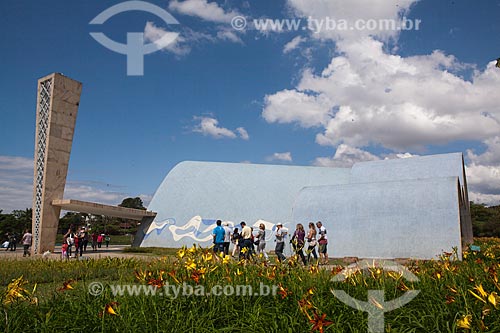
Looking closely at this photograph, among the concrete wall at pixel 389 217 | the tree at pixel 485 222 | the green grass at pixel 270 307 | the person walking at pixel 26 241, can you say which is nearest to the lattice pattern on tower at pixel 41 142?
the person walking at pixel 26 241

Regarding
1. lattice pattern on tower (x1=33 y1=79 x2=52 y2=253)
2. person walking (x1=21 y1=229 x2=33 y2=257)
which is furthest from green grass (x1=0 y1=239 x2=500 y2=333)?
lattice pattern on tower (x1=33 y1=79 x2=52 y2=253)

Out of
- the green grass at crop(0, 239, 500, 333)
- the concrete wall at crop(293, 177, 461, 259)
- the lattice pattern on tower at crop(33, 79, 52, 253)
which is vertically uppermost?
the lattice pattern on tower at crop(33, 79, 52, 253)

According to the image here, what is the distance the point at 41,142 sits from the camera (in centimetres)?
1848

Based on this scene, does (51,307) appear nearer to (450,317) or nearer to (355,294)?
(355,294)

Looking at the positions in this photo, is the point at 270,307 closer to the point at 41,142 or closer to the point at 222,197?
the point at 41,142

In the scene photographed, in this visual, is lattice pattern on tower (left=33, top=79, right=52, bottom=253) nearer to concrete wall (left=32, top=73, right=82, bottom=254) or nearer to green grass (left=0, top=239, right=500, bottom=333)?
concrete wall (left=32, top=73, right=82, bottom=254)

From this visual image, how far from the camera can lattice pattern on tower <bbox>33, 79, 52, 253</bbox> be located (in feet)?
60.0

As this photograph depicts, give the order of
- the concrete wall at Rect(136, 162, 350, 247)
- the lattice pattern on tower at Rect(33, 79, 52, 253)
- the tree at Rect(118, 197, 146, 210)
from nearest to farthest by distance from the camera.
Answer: the lattice pattern on tower at Rect(33, 79, 52, 253) < the concrete wall at Rect(136, 162, 350, 247) < the tree at Rect(118, 197, 146, 210)

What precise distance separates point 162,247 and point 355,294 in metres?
21.7

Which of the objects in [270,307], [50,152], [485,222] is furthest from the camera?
[485,222]

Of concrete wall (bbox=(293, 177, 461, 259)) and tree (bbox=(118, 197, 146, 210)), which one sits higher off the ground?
tree (bbox=(118, 197, 146, 210))

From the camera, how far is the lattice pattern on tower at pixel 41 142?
1828 centimetres

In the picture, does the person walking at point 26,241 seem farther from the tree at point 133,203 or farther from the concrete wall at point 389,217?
the tree at point 133,203

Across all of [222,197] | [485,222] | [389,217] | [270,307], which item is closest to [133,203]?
[222,197]
